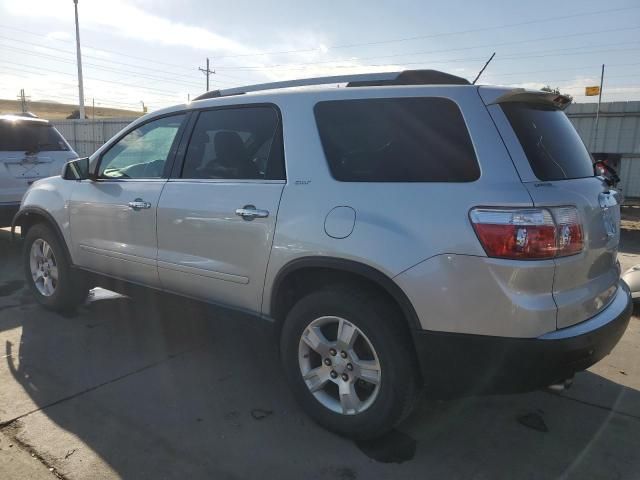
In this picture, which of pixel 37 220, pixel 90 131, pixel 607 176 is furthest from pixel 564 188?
pixel 90 131

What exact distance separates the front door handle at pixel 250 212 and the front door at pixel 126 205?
0.86 m

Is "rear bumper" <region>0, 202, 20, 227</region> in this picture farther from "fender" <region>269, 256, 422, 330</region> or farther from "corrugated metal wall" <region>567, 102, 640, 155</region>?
"corrugated metal wall" <region>567, 102, 640, 155</region>

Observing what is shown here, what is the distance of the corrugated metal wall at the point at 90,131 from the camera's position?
23.6 metres

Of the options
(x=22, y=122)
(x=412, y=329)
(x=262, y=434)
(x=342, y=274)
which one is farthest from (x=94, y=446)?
(x=22, y=122)

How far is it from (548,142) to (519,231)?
0.71m

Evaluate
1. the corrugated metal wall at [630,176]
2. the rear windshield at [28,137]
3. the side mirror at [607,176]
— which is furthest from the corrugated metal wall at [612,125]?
the rear windshield at [28,137]

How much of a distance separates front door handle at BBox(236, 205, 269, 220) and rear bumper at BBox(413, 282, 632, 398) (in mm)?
1111

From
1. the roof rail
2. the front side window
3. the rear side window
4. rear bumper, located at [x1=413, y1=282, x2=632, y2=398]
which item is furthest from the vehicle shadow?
the roof rail

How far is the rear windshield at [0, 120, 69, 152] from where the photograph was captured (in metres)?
7.03

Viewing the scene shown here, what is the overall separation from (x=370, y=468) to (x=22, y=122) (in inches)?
277

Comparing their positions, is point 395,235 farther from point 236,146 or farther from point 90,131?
point 90,131

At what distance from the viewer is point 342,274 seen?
273cm

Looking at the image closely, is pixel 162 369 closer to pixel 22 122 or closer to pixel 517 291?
pixel 517 291

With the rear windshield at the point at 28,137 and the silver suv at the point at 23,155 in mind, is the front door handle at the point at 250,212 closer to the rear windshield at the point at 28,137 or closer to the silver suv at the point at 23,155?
the silver suv at the point at 23,155
